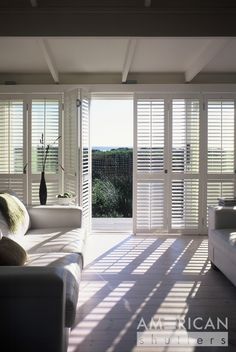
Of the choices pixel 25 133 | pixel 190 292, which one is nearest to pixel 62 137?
pixel 25 133

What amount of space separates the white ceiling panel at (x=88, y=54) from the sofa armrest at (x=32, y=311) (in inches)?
123

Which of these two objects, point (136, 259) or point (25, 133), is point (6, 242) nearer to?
point (136, 259)

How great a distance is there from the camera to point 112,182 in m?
8.82

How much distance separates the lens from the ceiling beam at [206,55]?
4.42m

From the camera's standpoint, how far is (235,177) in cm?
632

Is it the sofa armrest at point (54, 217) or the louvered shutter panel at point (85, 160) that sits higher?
the louvered shutter panel at point (85, 160)

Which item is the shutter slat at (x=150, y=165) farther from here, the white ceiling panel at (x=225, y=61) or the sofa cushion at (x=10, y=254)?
the sofa cushion at (x=10, y=254)

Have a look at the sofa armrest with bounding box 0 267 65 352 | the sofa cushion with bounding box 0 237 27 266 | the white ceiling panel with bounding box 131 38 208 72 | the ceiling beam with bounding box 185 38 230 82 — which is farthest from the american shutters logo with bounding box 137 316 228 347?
the white ceiling panel with bounding box 131 38 208 72

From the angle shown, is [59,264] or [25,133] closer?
[59,264]

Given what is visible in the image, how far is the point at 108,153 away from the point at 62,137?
2.55 metres

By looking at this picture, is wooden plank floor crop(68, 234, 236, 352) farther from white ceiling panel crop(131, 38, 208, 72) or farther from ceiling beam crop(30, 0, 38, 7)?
ceiling beam crop(30, 0, 38, 7)

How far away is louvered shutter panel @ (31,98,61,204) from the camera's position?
20.5 feet

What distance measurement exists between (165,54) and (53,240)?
2.95m

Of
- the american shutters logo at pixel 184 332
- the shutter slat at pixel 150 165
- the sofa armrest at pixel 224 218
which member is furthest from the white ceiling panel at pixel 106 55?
the american shutters logo at pixel 184 332
